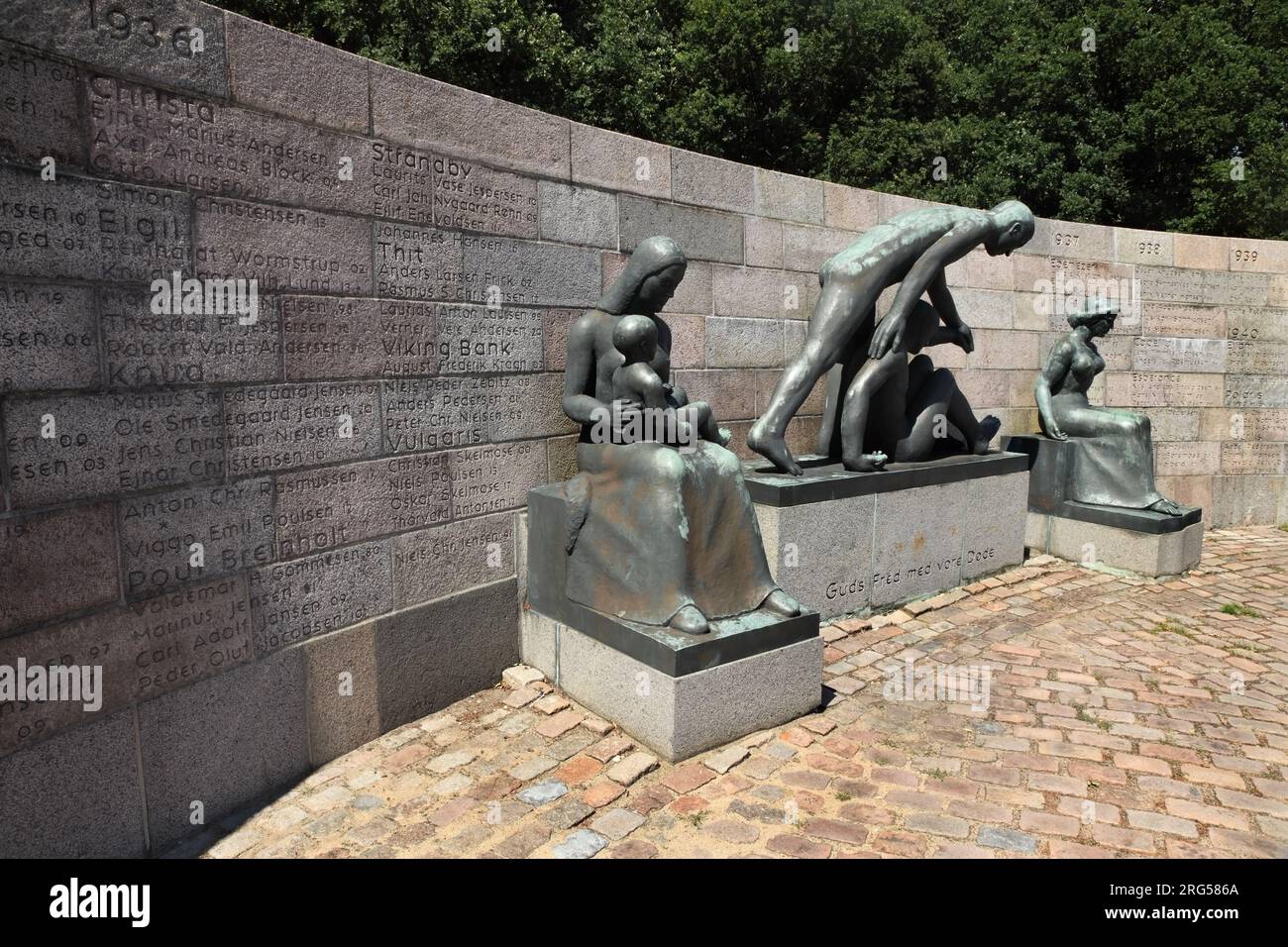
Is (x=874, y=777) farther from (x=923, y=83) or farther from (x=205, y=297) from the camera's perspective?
(x=923, y=83)

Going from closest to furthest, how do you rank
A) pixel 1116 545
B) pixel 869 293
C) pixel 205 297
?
1. pixel 205 297
2. pixel 869 293
3. pixel 1116 545

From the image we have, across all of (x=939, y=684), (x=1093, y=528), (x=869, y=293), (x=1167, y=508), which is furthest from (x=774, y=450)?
(x=1167, y=508)

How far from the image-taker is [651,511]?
13.0 feet

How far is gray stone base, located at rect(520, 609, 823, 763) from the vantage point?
373 centimetres

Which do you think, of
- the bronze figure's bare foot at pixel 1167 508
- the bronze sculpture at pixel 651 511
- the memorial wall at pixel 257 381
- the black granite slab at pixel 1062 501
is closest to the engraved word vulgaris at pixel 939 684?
the bronze sculpture at pixel 651 511

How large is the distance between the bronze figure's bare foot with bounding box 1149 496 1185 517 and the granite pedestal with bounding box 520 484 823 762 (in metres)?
4.22

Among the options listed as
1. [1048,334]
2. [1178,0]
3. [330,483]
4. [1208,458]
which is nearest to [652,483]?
[330,483]

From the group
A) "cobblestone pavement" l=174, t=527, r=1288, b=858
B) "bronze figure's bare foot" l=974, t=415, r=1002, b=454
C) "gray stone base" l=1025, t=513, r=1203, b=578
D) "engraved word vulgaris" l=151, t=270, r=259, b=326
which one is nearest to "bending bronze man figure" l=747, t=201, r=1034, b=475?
"bronze figure's bare foot" l=974, t=415, r=1002, b=454

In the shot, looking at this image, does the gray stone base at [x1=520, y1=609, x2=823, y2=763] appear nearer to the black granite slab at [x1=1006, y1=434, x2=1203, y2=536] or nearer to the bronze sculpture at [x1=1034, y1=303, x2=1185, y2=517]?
the black granite slab at [x1=1006, y1=434, x2=1203, y2=536]

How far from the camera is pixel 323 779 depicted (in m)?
3.70

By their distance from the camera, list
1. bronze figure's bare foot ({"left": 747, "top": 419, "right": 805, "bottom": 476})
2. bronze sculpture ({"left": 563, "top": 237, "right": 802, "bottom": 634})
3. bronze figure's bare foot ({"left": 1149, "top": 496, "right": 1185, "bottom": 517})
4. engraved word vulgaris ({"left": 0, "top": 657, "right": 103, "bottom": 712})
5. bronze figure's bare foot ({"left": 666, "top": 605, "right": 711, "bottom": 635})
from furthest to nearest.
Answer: bronze figure's bare foot ({"left": 1149, "top": 496, "right": 1185, "bottom": 517}), bronze figure's bare foot ({"left": 747, "top": 419, "right": 805, "bottom": 476}), bronze sculpture ({"left": 563, "top": 237, "right": 802, "bottom": 634}), bronze figure's bare foot ({"left": 666, "top": 605, "right": 711, "bottom": 635}), engraved word vulgaris ({"left": 0, "top": 657, "right": 103, "bottom": 712})

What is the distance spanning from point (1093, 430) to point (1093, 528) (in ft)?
2.72

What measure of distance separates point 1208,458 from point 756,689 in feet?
25.3

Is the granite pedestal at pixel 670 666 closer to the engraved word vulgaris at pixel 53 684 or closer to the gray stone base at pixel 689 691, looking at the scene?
the gray stone base at pixel 689 691
